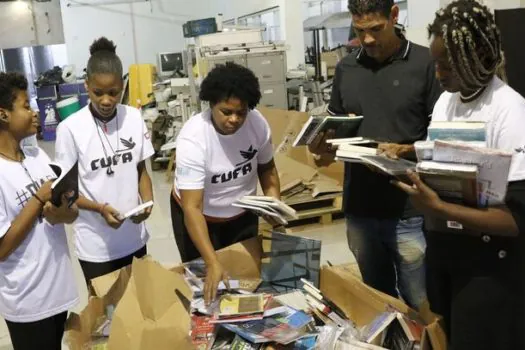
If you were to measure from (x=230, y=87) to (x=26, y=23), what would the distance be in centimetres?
1094

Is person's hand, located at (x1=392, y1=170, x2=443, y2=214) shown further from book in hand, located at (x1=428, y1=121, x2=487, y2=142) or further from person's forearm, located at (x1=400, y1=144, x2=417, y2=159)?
person's forearm, located at (x1=400, y1=144, x2=417, y2=159)

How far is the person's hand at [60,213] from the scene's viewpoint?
1633mm

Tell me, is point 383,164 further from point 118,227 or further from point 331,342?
point 118,227

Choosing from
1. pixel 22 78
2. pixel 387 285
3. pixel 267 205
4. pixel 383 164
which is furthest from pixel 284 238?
pixel 22 78

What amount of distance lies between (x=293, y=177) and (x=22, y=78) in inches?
115

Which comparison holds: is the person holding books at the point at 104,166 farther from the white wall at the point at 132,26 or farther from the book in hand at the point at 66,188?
the white wall at the point at 132,26

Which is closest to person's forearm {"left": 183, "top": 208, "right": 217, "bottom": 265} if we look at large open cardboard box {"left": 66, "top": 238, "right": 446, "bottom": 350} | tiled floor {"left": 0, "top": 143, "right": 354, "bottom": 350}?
large open cardboard box {"left": 66, "top": 238, "right": 446, "bottom": 350}

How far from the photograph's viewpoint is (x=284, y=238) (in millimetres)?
2037

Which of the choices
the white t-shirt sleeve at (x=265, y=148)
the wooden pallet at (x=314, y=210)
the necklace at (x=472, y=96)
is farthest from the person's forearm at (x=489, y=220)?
the wooden pallet at (x=314, y=210)

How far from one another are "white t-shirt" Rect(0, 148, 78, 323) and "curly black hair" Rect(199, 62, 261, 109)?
0.62 meters

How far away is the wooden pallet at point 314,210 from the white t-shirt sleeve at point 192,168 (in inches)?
97.5

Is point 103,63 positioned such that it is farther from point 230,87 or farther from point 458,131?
point 458,131

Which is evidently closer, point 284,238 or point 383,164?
point 383,164

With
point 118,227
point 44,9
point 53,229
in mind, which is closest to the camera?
point 53,229
